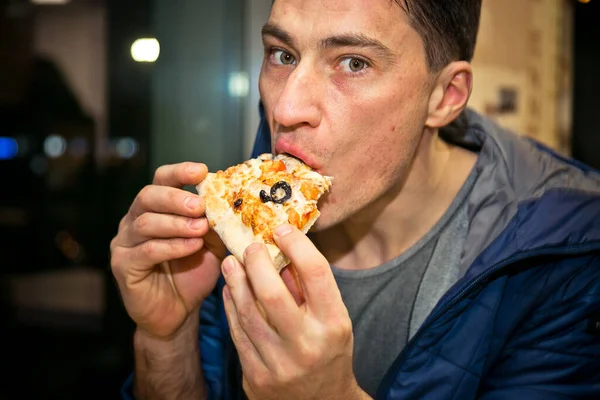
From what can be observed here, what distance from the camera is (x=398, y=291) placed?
5.59ft

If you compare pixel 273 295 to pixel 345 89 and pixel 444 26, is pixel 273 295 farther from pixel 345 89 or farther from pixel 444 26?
pixel 444 26

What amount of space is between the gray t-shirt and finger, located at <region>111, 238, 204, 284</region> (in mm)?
524

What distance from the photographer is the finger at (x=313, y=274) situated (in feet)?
3.58

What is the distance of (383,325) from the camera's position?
170 centimetres

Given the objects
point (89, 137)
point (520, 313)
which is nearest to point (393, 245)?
point (520, 313)

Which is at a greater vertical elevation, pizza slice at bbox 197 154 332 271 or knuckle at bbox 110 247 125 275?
pizza slice at bbox 197 154 332 271

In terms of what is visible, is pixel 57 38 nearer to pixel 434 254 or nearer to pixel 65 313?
pixel 65 313

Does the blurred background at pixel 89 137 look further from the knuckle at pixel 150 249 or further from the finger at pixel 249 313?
the finger at pixel 249 313

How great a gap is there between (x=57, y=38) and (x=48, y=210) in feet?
2.59

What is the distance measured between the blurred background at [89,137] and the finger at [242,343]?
1.37m

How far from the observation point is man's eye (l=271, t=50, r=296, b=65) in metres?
1.56

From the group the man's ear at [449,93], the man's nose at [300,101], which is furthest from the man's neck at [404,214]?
the man's nose at [300,101]

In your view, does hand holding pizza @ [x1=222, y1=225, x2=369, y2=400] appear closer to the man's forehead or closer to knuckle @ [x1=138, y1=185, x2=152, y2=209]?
knuckle @ [x1=138, y1=185, x2=152, y2=209]

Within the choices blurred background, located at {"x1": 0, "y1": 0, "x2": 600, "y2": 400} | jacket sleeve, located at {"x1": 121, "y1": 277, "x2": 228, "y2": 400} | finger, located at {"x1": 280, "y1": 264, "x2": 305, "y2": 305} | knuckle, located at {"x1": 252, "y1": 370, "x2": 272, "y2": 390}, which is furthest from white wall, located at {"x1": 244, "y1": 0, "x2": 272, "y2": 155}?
knuckle, located at {"x1": 252, "y1": 370, "x2": 272, "y2": 390}
